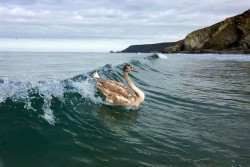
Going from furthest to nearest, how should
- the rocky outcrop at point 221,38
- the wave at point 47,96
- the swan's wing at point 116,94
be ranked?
the rocky outcrop at point 221,38 < the swan's wing at point 116,94 < the wave at point 47,96

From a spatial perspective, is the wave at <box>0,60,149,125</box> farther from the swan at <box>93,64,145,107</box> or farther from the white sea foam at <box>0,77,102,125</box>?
the swan at <box>93,64,145,107</box>

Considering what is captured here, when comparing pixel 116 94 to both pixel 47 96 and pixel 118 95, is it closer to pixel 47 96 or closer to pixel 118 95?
pixel 118 95

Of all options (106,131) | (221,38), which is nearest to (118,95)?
(106,131)

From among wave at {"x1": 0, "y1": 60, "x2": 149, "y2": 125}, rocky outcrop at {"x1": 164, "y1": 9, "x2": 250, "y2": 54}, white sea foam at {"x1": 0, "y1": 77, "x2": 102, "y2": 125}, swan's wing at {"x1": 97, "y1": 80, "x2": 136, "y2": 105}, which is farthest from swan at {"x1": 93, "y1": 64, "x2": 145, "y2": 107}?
rocky outcrop at {"x1": 164, "y1": 9, "x2": 250, "y2": 54}

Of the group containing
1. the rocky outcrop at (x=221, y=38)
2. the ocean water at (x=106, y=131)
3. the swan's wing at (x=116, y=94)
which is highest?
the rocky outcrop at (x=221, y=38)

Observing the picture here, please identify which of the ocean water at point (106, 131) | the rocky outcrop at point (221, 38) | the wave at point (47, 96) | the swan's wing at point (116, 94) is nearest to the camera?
the ocean water at point (106, 131)

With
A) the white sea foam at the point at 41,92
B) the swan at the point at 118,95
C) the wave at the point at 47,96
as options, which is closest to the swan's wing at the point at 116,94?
the swan at the point at 118,95

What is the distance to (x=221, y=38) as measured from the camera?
124312 millimetres

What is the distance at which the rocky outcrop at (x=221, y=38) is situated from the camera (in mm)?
113400

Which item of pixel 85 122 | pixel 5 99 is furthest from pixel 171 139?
pixel 5 99

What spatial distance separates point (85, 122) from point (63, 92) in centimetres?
266

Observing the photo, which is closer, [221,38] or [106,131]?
[106,131]

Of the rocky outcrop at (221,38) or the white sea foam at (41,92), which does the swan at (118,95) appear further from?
the rocky outcrop at (221,38)

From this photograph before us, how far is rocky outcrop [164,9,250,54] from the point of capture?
113400 millimetres
